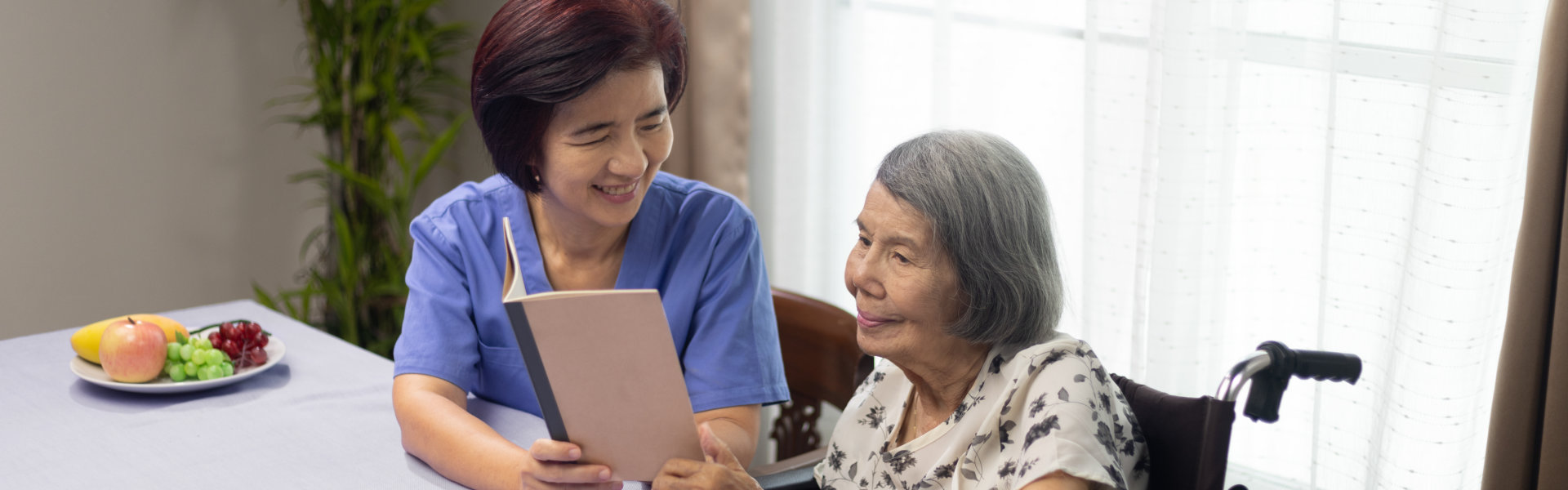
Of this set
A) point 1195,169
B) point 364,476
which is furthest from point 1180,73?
point 364,476

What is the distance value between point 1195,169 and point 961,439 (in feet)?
2.77

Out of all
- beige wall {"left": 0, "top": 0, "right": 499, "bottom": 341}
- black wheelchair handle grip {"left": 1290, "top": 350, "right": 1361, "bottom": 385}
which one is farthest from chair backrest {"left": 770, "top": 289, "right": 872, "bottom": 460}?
beige wall {"left": 0, "top": 0, "right": 499, "bottom": 341}

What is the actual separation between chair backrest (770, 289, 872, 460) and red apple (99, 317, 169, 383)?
2.84 ft

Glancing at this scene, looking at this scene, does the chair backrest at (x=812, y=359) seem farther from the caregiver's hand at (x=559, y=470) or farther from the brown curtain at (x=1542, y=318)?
the brown curtain at (x=1542, y=318)

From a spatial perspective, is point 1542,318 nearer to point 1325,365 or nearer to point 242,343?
point 1325,365

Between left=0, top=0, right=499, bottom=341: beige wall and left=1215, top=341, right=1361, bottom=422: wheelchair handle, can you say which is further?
left=0, top=0, right=499, bottom=341: beige wall

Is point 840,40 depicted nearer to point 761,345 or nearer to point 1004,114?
point 1004,114

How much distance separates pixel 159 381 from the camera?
156 centimetres

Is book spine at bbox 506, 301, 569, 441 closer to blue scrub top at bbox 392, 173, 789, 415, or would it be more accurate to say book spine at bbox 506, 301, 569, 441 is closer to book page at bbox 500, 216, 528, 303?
A: book page at bbox 500, 216, 528, 303

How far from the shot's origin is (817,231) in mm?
2629

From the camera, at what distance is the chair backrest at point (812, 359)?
1.70 meters

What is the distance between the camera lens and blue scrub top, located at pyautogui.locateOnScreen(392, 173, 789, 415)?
145cm

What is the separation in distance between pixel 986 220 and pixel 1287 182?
34.2 inches

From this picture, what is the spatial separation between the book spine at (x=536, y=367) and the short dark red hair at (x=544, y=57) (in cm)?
37
